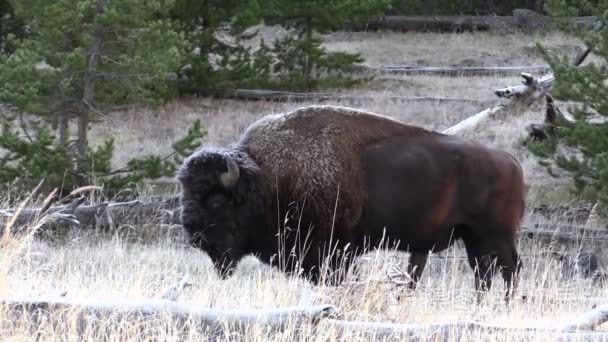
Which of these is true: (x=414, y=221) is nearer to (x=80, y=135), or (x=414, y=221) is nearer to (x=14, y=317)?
(x=14, y=317)

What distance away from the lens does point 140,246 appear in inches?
447

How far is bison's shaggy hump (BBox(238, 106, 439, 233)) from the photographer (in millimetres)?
8305

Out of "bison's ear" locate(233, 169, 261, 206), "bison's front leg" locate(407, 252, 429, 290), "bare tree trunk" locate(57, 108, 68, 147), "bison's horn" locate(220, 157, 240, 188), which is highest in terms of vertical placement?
"bison's horn" locate(220, 157, 240, 188)

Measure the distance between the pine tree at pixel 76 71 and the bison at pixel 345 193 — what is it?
495 cm

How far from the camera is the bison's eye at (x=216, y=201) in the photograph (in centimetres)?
820

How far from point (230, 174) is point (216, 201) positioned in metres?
0.27

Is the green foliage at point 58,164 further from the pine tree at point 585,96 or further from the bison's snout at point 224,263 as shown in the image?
the pine tree at point 585,96

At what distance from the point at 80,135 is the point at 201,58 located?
915 centimetres

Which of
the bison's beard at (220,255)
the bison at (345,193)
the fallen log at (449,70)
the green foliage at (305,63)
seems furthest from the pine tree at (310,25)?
the bison's beard at (220,255)

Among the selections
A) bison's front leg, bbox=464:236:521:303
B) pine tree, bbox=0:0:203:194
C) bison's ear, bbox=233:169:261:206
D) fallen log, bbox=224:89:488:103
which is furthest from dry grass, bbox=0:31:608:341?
pine tree, bbox=0:0:203:194

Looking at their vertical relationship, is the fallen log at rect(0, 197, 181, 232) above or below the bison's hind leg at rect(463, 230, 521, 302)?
below

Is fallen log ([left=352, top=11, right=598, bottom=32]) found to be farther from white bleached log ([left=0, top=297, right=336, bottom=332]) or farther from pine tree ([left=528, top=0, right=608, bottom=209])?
white bleached log ([left=0, top=297, right=336, bottom=332])

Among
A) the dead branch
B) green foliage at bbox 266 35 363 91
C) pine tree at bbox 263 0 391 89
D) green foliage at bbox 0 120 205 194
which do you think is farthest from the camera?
green foliage at bbox 266 35 363 91

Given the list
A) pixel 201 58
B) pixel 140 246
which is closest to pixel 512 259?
pixel 140 246
